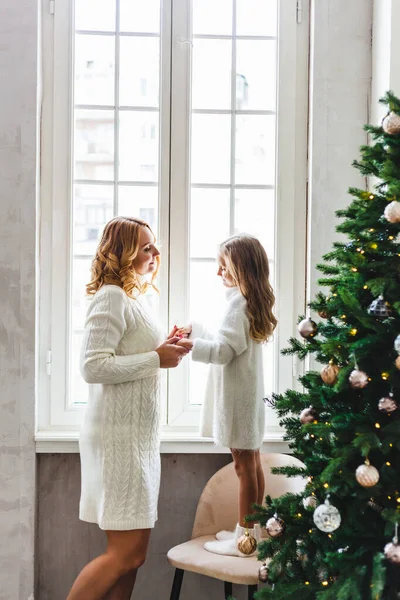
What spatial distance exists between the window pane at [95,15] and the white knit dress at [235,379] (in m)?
1.30

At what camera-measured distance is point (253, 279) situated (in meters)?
2.60

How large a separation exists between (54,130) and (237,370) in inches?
49.9

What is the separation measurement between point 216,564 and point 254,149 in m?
1.68

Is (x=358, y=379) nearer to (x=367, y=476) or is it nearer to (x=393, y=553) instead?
(x=367, y=476)

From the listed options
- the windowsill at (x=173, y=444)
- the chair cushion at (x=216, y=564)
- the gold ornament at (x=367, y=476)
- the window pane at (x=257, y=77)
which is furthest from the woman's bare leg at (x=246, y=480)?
the window pane at (x=257, y=77)

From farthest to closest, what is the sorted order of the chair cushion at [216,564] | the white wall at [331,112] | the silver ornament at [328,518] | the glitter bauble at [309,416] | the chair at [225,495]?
the white wall at [331,112], the chair at [225,495], the chair cushion at [216,564], the glitter bauble at [309,416], the silver ornament at [328,518]

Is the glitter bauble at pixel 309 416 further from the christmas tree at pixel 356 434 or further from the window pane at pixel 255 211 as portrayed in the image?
the window pane at pixel 255 211

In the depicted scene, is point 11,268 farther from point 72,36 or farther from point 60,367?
point 72,36

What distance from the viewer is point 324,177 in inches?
113

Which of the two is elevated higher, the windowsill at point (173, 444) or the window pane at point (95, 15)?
the window pane at point (95, 15)

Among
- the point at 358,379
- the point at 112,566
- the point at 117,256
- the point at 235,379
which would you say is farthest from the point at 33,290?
the point at 358,379

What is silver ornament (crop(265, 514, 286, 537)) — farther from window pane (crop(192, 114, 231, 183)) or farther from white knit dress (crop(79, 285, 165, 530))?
window pane (crop(192, 114, 231, 183))

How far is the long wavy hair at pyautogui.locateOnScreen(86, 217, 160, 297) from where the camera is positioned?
8.26 feet

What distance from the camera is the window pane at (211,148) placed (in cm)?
298
